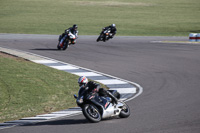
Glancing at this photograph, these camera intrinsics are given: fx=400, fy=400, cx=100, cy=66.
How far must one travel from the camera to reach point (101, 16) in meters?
58.5

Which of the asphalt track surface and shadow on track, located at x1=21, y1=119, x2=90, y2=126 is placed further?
shadow on track, located at x1=21, y1=119, x2=90, y2=126

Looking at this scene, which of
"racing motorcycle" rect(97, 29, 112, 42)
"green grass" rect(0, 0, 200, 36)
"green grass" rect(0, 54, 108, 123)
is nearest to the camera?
"green grass" rect(0, 54, 108, 123)

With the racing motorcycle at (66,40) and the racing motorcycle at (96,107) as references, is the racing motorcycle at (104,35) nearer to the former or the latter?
the racing motorcycle at (66,40)

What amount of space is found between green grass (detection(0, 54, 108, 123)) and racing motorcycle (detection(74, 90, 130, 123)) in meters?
2.39

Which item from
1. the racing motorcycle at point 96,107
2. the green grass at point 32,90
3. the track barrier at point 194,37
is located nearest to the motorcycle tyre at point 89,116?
the racing motorcycle at point 96,107

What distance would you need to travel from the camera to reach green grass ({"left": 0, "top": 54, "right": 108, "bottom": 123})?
12.3 m

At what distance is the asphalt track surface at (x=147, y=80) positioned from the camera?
926cm

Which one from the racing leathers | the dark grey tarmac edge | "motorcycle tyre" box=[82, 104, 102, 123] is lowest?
the dark grey tarmac edge

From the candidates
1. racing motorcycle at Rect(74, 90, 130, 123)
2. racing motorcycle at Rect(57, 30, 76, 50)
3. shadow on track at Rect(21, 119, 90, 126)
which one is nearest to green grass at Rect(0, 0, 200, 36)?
racing motorcycle at Rect(57, 30, 76, 50)

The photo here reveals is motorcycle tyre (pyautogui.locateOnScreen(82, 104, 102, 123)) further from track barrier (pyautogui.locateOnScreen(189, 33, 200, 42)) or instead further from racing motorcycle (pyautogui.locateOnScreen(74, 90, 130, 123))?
track barrier (pyautogui.locateOnScreen(189, 33, 200, 42))

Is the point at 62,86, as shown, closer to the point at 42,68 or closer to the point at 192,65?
the point at 42,68

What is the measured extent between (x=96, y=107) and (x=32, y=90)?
495 centimetres

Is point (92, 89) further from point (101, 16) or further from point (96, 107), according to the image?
point (101, 16)

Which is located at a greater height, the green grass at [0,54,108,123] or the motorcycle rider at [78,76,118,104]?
the motorcycle rider at [78,76,118,104]
